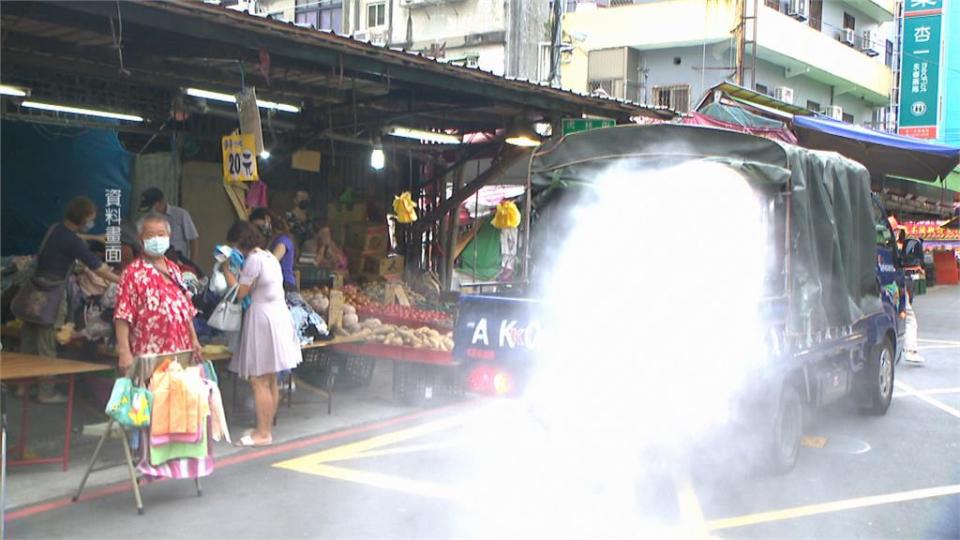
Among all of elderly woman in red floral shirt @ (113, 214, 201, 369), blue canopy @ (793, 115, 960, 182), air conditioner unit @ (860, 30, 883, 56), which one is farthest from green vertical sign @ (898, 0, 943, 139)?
elderly woman in red floral shirt @ (113, 214, 201, 369)

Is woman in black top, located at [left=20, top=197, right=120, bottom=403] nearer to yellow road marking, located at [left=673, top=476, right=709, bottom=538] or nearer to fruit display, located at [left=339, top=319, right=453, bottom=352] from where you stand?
fruit display, located at [left=339, top=319, right=453, bottom=352]

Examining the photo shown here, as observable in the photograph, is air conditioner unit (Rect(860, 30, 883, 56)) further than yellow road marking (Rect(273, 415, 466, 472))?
Yes

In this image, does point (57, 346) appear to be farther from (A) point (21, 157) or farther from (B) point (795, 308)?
(B) point (795, 308)

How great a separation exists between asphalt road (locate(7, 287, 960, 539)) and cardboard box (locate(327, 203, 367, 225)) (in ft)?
17.3

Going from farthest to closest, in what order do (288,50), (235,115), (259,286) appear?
1. (235,115)
2. (288,50)
3. (259,286)

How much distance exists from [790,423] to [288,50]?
514 cm

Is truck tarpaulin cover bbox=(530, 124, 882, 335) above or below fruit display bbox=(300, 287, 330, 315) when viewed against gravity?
above

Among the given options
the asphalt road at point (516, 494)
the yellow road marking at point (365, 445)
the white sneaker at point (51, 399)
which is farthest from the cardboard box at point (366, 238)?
the white sneaker at point (51, 399)

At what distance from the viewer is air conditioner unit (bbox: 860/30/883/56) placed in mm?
32031

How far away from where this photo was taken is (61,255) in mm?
6918

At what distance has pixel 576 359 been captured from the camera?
5.45 m

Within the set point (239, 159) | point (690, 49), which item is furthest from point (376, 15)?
point (239, 159)

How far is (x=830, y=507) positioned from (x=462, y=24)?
20.7 metres

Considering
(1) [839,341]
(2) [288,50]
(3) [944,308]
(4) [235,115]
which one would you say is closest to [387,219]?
(4) [235,115]
